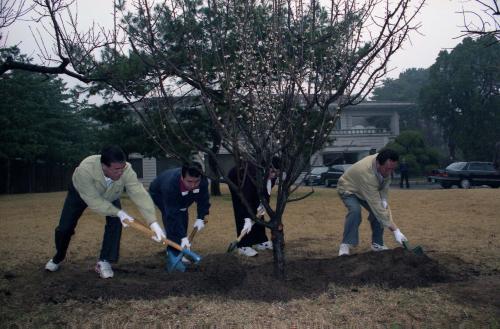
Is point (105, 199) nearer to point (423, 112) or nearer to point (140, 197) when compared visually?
point (140, 197)

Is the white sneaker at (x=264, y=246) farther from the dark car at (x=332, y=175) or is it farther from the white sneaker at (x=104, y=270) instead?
the dark car at (x=332, y=175)

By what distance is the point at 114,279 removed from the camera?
192 inches

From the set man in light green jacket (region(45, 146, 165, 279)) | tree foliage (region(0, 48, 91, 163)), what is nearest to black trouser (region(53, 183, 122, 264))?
man in light green jacket (region(45, 146, 165, 279))

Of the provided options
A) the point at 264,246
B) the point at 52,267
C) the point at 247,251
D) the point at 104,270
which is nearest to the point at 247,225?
the point at 247,251

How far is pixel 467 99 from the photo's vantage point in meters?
33.1

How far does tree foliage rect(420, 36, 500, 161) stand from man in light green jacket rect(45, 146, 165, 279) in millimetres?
30966

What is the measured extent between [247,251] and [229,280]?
1.71 metres

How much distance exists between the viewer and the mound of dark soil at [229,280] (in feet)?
14.1

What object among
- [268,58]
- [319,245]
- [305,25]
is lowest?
[319,245]

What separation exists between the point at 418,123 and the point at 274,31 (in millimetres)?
44599

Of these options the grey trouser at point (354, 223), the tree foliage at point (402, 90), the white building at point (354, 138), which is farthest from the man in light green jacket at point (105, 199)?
the tree foliage at point (402, 90)

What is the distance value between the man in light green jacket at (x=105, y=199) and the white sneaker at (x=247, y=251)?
154cm

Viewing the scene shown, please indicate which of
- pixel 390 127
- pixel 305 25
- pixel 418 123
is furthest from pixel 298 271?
pixel 418 123

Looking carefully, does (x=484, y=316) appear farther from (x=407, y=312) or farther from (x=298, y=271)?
(x=298, y=271)
